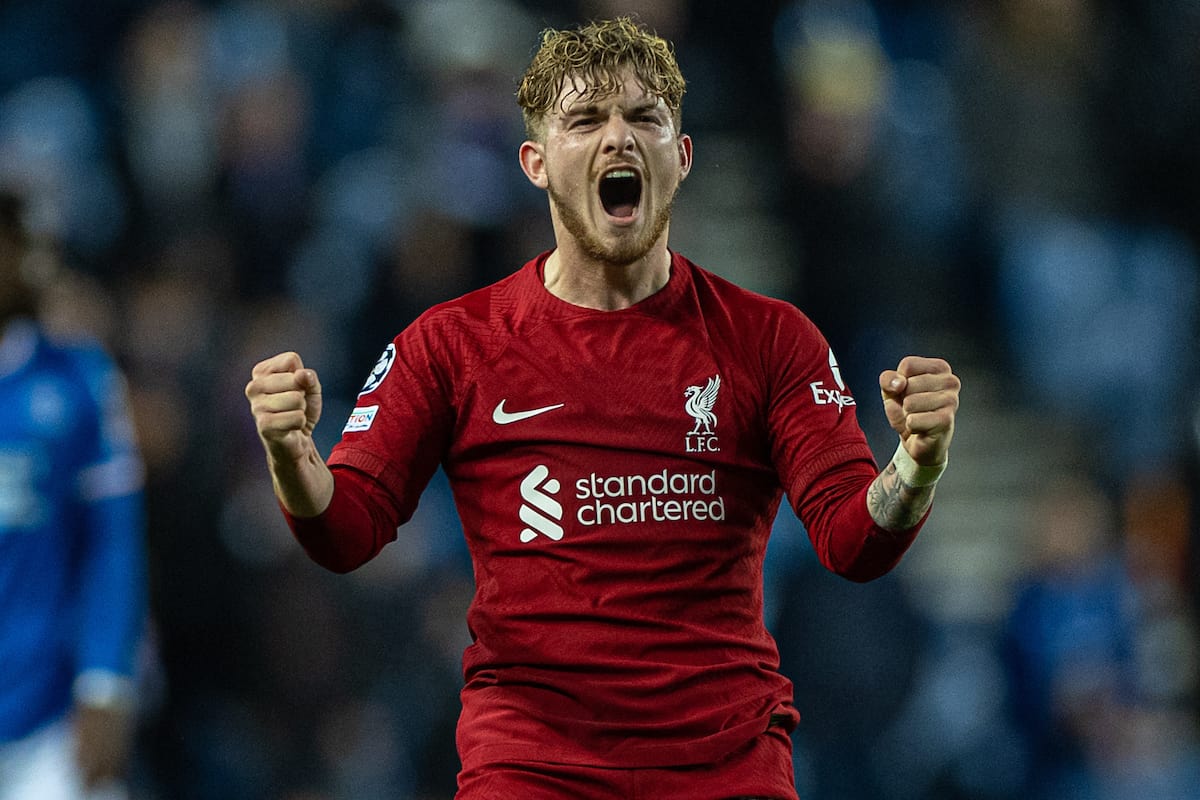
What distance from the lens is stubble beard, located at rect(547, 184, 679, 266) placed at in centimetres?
329

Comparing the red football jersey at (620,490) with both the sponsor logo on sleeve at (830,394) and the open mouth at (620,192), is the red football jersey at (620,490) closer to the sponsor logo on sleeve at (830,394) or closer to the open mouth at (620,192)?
the sponsor logo on sleeve at (830,394)

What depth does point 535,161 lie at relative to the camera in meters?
3.48

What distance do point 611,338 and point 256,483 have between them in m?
3.81

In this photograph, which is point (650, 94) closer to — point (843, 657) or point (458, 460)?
point (458, 460)

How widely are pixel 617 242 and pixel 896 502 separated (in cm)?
82

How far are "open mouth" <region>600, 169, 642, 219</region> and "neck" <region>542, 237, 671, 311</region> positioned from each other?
0.34 feet

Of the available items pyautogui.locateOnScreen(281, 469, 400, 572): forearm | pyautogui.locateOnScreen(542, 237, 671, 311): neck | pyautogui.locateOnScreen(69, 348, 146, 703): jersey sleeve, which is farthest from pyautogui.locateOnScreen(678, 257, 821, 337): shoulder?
pyautogui.locateOnScreen(69, 348, 146, 703): jersey sleeve

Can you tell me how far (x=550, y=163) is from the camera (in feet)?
11.1

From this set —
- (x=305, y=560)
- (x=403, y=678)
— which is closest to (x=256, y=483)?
(x=305, y=560)

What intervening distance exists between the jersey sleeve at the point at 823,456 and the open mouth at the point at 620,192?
39cm

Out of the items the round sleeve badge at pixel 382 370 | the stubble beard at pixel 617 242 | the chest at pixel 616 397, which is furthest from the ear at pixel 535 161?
the round sleeve badge at pixel 382 370

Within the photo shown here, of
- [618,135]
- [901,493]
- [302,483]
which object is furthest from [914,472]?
[302,483]

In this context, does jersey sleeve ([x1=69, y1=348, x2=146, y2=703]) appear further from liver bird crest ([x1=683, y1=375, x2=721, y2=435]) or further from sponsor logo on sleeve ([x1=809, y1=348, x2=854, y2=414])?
sponsor logo on sleeve ([x1=809, y1=348, x2=854, y2=414])

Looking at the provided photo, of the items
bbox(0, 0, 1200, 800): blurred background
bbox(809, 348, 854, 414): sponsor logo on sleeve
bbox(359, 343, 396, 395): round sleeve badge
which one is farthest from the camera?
bbox(0, 0, 1200, 800): blurred background
